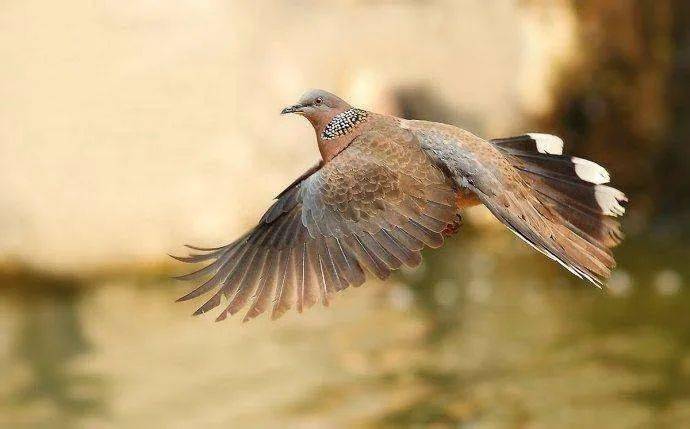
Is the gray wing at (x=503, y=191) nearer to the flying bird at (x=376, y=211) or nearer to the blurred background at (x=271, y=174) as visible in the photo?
the flying bird at (x=376, y=211)

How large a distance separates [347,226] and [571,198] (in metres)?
0.53

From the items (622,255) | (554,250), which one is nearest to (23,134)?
(622,255)

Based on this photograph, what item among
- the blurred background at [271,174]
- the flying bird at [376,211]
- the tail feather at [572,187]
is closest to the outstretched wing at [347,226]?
the flying bird at [376,211]

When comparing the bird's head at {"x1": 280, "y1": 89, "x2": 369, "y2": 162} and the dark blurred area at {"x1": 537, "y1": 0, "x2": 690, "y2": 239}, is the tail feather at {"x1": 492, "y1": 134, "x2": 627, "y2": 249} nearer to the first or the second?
the bird's head at {"x1": 280, "y1": 89, "x2": 369, "y2": 162}

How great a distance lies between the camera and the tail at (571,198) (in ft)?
7.98

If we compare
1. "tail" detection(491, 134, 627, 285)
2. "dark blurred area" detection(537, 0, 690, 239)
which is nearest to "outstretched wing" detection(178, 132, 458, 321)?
"tail" detection(491, 134, 627, 285)

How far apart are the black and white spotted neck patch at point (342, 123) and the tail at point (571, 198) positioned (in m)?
0.39

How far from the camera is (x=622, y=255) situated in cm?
870

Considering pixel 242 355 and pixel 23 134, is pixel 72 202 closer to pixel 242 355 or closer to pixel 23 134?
pixel 23 134

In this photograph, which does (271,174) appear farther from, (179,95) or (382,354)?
(382,354)

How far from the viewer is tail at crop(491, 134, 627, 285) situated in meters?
2.43

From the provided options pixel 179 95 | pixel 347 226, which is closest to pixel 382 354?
pixel 179 95

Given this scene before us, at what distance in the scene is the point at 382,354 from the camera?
7215 millimetres

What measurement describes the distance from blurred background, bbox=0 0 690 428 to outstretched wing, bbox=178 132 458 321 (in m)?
4.38
